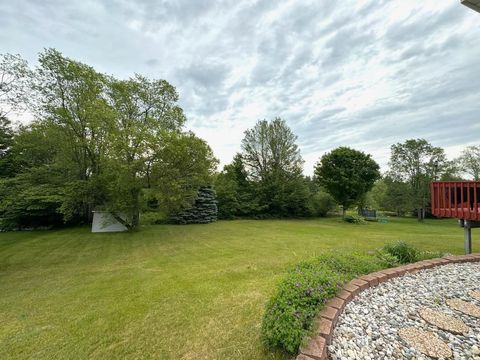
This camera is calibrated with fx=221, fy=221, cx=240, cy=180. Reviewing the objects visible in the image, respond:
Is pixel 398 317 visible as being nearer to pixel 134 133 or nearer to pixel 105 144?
pixel 134 133

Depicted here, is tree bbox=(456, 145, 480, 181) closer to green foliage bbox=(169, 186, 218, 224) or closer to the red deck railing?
the red deck railing

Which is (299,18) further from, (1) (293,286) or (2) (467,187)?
(1) (293,286)

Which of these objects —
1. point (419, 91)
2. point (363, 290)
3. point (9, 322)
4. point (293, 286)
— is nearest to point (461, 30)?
point (419, 91)

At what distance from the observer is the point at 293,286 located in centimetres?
239

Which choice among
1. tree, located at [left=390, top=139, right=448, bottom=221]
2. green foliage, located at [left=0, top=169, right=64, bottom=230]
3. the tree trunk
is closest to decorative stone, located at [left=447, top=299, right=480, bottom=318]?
green foliage, located at [left=0, top=169, right=64, bottom=230]

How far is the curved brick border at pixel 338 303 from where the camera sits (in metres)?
1.67

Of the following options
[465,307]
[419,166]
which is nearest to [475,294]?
[465,307]

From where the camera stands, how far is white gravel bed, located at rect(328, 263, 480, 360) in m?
1.71

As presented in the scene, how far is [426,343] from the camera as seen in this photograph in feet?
5.80

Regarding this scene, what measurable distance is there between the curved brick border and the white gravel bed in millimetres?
62

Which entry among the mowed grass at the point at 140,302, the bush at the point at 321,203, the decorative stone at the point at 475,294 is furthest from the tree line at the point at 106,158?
the decorative stone at the point at 475,294

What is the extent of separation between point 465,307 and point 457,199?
369 cm

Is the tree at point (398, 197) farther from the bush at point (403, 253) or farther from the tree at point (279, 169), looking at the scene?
→ the bush at point (403, 253)

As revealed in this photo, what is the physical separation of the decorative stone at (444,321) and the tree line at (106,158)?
8.45m
